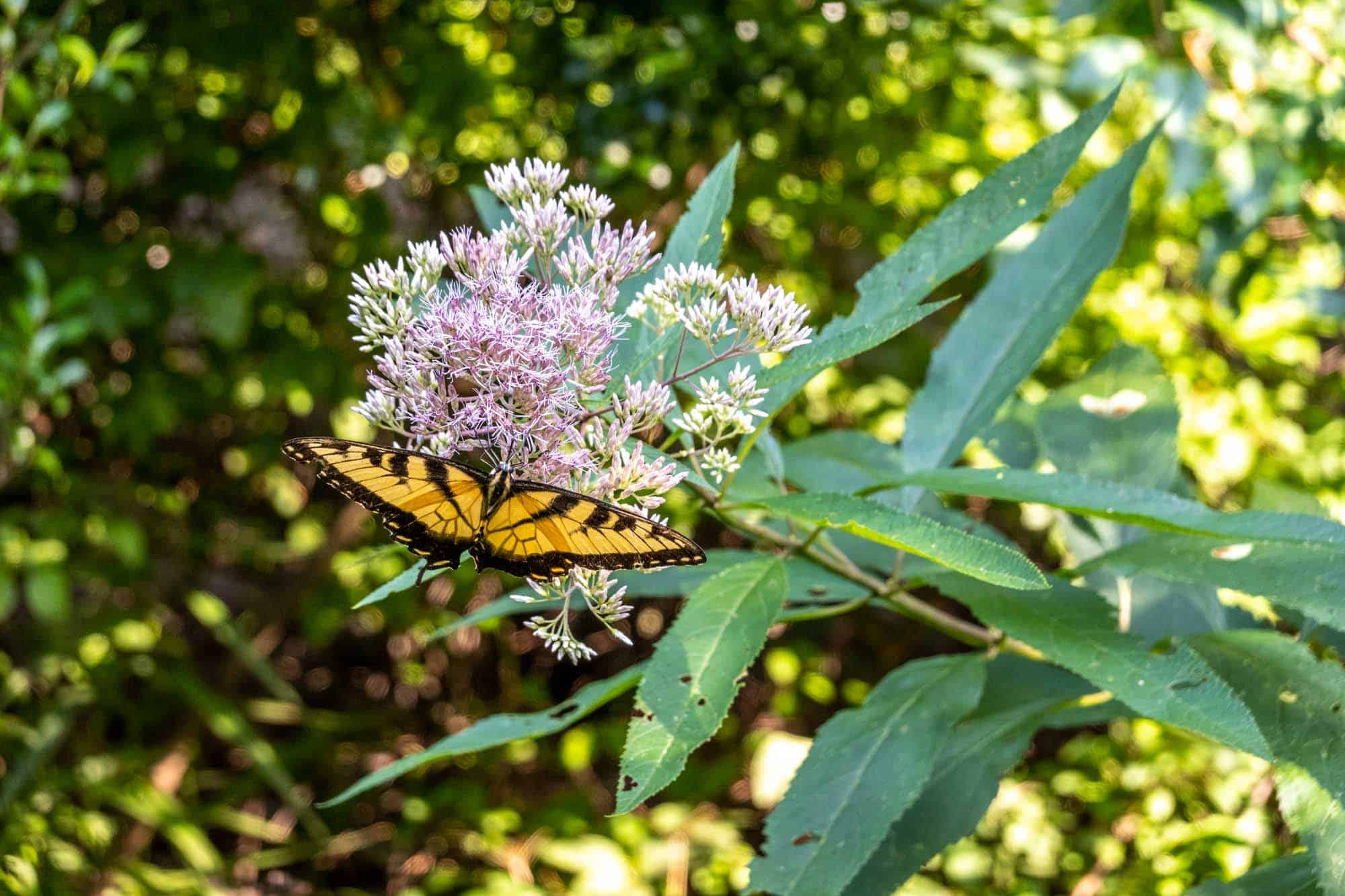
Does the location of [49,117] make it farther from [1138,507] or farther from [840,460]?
[1138,507]

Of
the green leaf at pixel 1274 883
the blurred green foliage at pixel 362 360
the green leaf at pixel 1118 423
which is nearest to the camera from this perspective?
the green leaf at pixel 1274 883

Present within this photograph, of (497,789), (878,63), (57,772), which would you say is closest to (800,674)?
(497,789)

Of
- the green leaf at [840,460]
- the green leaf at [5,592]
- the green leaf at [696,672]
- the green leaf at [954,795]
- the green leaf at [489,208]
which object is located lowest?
the green leaf at [954,795]

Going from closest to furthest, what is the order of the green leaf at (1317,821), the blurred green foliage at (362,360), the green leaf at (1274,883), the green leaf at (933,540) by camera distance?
the green leaf at (933,540) → the green leaf at (1317,821) → the green leaf at (1274,883) → the blurred green foliage at (362,360)

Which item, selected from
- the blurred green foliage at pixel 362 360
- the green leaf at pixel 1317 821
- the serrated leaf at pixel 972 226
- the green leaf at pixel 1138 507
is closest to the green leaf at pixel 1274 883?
the green leaf at pixel 1317 821

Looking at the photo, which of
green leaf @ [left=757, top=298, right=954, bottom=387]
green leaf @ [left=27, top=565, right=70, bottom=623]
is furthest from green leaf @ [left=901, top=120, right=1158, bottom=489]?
green leaf @ [left=27, top=565, right=70, bottom=623]

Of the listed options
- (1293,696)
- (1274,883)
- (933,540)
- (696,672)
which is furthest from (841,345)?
(1274,883)

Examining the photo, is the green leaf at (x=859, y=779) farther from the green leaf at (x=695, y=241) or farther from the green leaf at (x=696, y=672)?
the green leaf at (x=695, y=241)

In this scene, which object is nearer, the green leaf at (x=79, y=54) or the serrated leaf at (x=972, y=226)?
the serrated leaf at (x=972, y=226)
